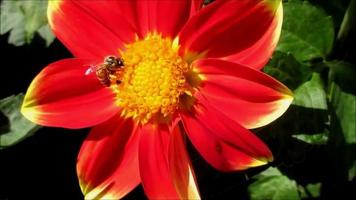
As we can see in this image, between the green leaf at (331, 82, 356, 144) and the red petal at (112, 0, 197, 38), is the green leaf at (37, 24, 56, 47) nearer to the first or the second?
the red petal at (112, 0, 197, 38)

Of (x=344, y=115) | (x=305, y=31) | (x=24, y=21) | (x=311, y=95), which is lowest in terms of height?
(x=344, y=115)

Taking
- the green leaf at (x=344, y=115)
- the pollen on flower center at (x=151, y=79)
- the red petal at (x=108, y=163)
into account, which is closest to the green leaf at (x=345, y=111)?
the green leaf at (x=344, y=115)

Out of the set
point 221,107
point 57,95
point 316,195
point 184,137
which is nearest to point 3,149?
point 57,95

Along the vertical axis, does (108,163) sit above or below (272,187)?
above

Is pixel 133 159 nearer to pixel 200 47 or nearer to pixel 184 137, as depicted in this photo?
pixel 184 137

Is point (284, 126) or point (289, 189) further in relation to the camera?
point (289, 189)

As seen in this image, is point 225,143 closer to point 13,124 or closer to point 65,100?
point 65,100

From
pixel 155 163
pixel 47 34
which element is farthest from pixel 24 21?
pixel 155 163
